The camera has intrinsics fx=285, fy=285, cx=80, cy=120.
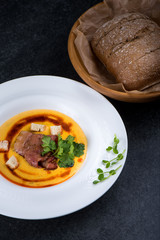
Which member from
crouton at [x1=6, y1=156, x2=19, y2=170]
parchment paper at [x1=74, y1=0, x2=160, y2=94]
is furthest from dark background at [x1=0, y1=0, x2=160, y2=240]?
crouton at [x1=6, y1=156, x2=19, y2=170]

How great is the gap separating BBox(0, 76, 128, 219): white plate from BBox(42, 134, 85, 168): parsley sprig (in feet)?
0.23

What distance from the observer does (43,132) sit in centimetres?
154

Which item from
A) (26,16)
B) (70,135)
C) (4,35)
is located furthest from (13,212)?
(26,16)

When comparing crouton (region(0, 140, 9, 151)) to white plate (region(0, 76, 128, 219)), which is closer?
white plate (region(0, 76, 128, 219))

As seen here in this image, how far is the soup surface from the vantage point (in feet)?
4.61

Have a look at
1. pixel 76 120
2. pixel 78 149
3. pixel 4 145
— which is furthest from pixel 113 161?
pixel 4 145

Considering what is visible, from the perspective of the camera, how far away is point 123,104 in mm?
1670

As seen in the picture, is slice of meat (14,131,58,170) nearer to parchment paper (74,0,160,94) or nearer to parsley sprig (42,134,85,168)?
parsley sprig (42,134,85,168)

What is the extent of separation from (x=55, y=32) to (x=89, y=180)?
1.02 metres

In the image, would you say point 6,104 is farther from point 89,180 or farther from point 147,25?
point 147,25

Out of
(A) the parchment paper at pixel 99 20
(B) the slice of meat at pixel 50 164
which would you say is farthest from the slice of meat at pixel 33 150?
(A) the parchment paper at pixel 99 20

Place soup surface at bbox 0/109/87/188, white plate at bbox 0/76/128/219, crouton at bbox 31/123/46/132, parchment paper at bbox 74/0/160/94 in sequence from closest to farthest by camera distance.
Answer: white plate at bbox 0/76/128/219 → soup surface at bbox 0/109/87/188 → crouton at bbox 31/123/46/132 → parchment paper at bbox 74/0/160/94

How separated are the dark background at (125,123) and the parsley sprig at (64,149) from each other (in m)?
0.28

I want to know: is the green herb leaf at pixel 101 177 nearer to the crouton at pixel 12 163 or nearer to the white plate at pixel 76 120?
the white plate at pixel 76 120
